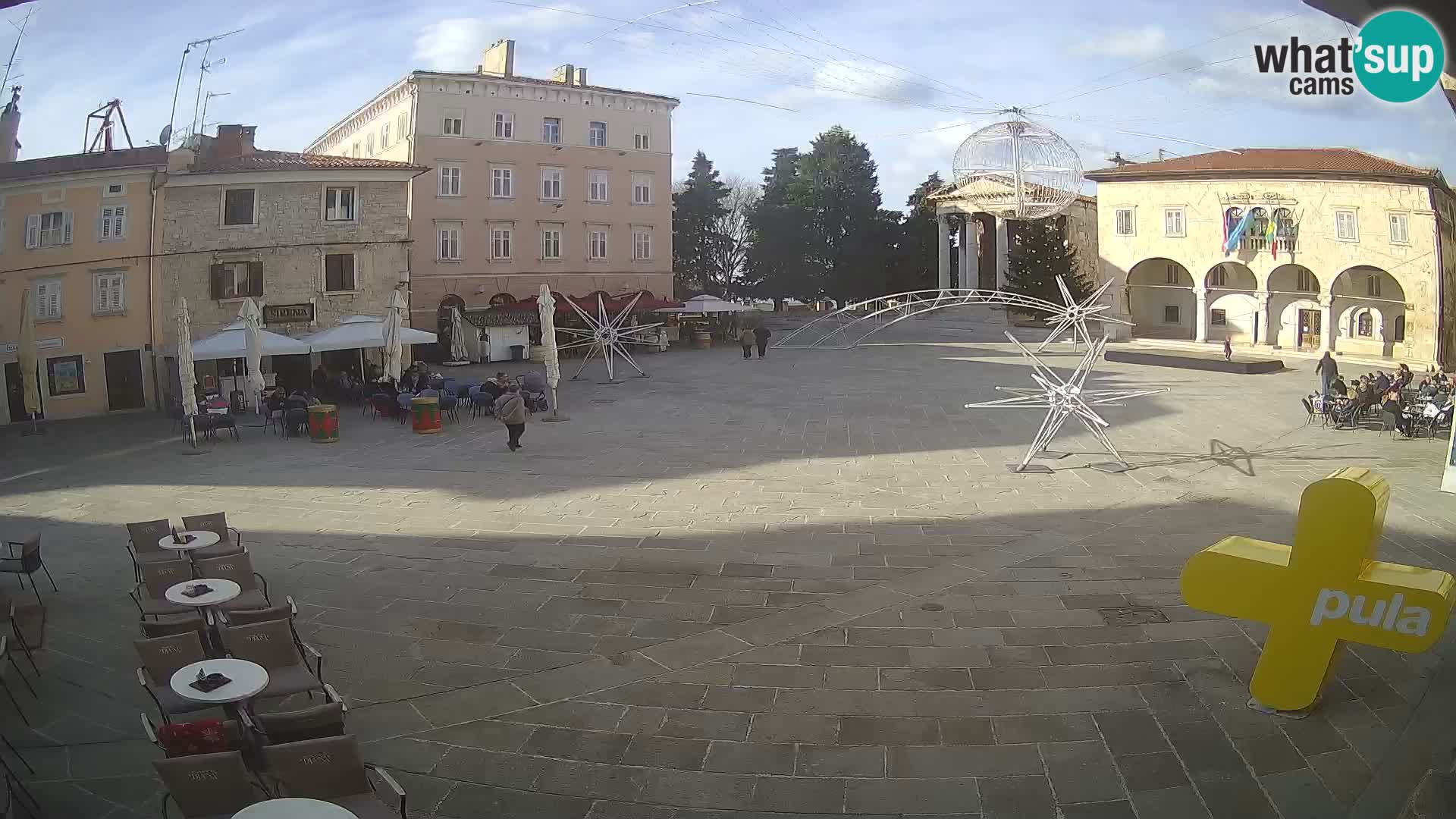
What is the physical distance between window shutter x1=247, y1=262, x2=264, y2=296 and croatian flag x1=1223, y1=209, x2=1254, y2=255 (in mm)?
31559

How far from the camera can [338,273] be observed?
2870 centimetres

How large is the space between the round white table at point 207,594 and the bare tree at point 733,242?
50558mm

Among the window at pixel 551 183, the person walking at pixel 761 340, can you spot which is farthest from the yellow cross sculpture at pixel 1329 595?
the window at pixel 551 183

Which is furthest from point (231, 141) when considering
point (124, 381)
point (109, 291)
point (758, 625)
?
point (758, 625)

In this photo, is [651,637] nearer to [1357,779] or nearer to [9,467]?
[1357,779]

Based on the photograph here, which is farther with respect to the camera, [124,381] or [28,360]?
[124,381]

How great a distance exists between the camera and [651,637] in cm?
789

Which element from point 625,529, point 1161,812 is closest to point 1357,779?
point 1161,812

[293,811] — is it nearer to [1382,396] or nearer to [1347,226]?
[1382,396]

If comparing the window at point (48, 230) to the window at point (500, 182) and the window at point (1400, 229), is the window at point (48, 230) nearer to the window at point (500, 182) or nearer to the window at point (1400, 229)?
the window at point (500, 182)

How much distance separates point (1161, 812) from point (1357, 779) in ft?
3.98

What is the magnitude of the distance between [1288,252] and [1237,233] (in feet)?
7.17

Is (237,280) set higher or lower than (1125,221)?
lower

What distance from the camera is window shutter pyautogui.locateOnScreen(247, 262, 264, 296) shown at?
89.8 ft
